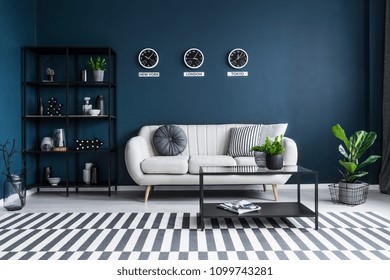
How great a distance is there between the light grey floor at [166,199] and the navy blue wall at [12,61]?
61 centimetres

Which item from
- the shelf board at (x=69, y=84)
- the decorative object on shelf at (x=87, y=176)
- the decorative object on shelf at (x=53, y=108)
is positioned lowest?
the decorative object on shelf at (x=87, y=176)

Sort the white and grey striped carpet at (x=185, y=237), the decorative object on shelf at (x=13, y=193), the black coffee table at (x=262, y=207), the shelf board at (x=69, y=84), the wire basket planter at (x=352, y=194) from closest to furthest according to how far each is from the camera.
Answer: the white and grey striped carpet at (x=185, y=237) < the black coffee table at (x=262, y=207) < the decorative object on shelf at (x=13, y=193) < the wire basket planter at (x=352, y=194) < the shelf board at (x=69, y=84)

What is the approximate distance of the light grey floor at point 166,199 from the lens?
393cm

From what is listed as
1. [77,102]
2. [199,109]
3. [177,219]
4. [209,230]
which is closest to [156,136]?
[199,109]

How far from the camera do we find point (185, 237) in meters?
2.85

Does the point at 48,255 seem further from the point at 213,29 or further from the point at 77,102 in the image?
the point at 213,29

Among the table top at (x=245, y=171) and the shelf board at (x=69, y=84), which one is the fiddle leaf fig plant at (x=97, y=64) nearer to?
the shelf board at (x=69, y=84)

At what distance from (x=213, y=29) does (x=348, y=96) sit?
2.07 m

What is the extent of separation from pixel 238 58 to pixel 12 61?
2850mm

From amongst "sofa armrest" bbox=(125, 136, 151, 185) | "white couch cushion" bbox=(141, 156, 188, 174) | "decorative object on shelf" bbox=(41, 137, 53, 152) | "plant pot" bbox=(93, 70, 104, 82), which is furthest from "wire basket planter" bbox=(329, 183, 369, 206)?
"decorative object on shelf" bbox=(41, 137, 53, 152)

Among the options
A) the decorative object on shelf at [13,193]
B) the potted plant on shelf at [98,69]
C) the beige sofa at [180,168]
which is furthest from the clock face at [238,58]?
the decorative object on shelf at [13,193]

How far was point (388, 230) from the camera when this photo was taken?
9.95ft

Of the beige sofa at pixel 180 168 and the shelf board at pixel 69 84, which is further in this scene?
the shelf board at pixel 69 84

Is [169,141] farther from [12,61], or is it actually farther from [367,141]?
[367,141]
